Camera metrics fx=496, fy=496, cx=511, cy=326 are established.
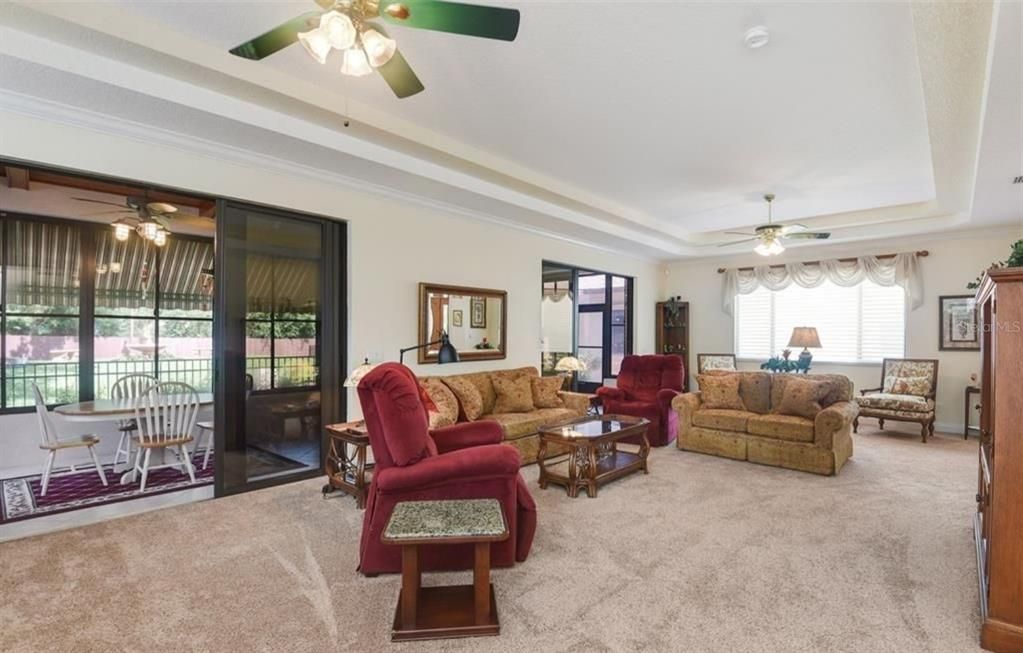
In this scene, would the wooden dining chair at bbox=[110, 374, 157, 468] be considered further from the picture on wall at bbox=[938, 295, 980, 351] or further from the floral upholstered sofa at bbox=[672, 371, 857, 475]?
the picture on wall at bbox=[938, 295, 980, 351]

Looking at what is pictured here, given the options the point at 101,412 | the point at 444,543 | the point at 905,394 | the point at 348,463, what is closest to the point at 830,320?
the point at 905,394

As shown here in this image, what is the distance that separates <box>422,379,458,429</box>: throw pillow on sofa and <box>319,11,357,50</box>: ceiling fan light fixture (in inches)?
112

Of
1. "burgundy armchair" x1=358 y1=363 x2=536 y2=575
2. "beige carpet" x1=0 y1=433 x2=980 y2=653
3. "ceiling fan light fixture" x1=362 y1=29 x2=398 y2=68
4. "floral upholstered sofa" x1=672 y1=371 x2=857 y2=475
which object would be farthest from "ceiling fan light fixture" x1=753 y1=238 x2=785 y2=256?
"ceiling fan light fixture" x1=362 y1=29 x2=398 y2=68

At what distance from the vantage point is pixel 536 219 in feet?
19.0

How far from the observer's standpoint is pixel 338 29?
1881 millimetres

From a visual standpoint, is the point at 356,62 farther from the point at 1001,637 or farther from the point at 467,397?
the point at 1001,637

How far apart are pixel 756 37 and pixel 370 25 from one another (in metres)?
2.03

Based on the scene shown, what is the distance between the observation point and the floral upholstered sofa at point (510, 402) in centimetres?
459

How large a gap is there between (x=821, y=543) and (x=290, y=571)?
10.2 ft

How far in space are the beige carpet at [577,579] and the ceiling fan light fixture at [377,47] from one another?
2.42m

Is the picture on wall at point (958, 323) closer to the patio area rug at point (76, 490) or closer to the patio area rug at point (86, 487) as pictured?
the patio area rug at point (86, 487)

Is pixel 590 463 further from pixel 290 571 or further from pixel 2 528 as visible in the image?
pixel 2 528

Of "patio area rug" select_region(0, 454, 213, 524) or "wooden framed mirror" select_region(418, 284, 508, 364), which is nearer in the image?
"patio area rug" select_region(0, 454, 213, 524)

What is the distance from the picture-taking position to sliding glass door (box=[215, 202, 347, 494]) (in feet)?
12.7
